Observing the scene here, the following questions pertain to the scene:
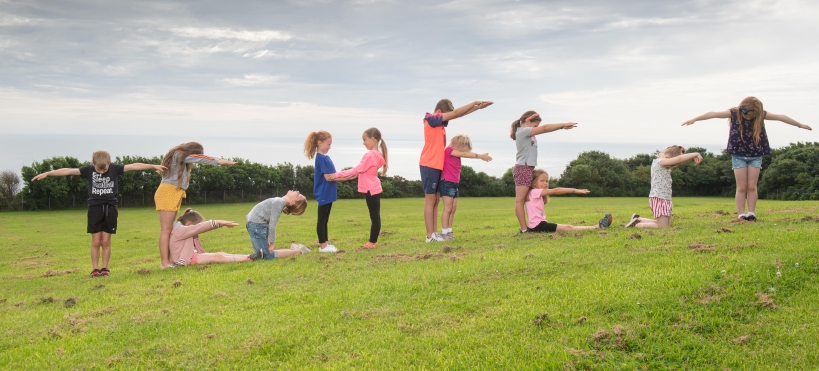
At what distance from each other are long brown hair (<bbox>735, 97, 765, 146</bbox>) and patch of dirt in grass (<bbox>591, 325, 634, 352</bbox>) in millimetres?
7070

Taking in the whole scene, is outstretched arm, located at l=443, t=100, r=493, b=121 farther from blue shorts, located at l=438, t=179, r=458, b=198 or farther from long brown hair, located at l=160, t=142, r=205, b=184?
long brown hair, located at l=160, t=142, r=205, b=184

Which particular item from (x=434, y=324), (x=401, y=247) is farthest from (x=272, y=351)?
(x=401, y=247)

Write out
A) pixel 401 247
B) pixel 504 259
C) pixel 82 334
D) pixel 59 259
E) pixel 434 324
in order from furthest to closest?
pixel 59 259, pixel 401 247, pixel 504 259, pixel 82 334, pixel 434 324

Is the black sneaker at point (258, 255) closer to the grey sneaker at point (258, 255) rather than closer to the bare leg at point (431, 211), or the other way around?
the grey sneaker at point (258, 255)

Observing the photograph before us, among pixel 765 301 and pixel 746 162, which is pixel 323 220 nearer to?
pixel 765 301

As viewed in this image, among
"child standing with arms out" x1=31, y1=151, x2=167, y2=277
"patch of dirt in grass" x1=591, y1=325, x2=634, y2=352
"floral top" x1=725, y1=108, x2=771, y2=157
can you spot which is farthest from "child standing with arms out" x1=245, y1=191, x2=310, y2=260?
"floral top" x1=725, y1=108, x2=771, y2=157

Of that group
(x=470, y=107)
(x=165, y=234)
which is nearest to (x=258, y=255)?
(x=165, y=234)

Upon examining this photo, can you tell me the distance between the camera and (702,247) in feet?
24.3

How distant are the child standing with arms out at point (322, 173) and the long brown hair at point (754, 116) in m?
7.68

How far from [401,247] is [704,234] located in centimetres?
512

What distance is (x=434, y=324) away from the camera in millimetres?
5699

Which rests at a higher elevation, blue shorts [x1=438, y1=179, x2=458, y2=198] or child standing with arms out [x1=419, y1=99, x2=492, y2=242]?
child standing with arms out [x1=419, y1=99, x2=492, y2=242]

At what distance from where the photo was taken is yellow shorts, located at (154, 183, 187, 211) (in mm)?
9758

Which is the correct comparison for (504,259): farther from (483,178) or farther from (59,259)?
(483,178)
